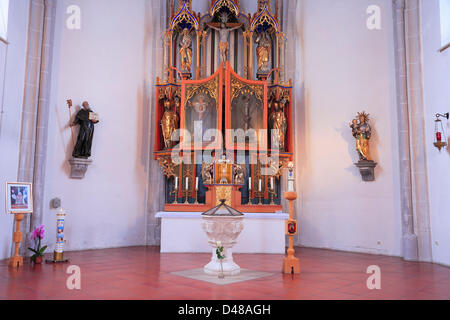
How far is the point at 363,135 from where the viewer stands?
9984mm

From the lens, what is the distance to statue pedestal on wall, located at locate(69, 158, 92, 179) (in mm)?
9820

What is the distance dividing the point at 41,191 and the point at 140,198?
9.91 feet

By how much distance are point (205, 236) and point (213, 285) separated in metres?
3.84

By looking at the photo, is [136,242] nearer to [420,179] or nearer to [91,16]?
[91,16]

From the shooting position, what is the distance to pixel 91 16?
1072cm

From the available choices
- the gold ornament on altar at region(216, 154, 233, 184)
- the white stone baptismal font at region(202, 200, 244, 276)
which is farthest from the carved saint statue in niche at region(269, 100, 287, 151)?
the white stone baptismal font at region(202, 200, 244, 276)

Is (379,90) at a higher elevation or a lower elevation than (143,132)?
higher

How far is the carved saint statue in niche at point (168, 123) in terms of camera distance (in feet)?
36.2

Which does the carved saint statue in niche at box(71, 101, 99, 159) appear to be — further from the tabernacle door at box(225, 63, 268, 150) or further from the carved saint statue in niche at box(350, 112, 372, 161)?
the carved saint statue in niche at box(350, 112, 372, 161)

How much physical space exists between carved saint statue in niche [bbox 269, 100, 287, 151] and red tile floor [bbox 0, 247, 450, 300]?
3.55m

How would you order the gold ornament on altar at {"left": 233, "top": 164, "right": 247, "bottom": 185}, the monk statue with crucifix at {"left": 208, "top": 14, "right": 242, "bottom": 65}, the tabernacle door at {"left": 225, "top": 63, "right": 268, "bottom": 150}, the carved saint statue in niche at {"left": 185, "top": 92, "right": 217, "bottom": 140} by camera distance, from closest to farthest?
1. the gold ornament on altar at {"left": 233, "top": 164, "right": 247, "bottom": 185}
2. the tabernacle door at {"left": 225, "top": 63, "right": 268, "bottom": 150}
3. the carved saint statue in niche at {"left": 185, "top": 92, "right": 217, "bottom": 140}
4. the monk statue with crucifix at {"left": 208, "top": 14, "right": 242, "bottom": 65}

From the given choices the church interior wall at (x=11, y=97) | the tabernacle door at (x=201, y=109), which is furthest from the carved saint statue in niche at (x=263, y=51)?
the church interior wall at (x=11, y=97)

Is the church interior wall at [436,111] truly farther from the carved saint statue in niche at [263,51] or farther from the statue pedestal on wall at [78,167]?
the statue pedestal on wall at [78,167]
